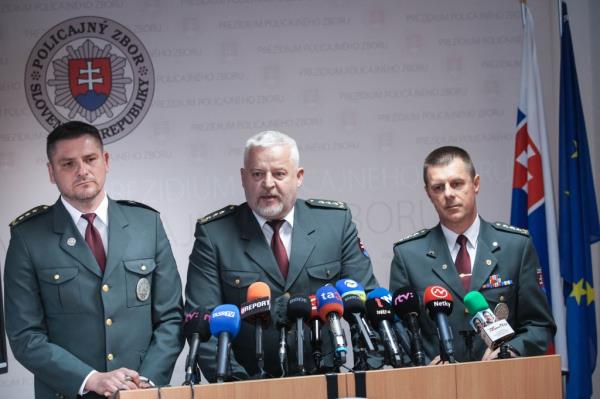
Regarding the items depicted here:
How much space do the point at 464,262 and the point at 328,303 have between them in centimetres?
109

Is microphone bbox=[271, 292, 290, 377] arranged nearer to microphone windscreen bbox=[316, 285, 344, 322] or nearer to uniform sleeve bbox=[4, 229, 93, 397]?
microphone windscreen bbox=[316, 285, 344, 322]

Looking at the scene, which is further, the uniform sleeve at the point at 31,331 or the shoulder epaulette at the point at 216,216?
the shoulder epaulette at the point at 216,216

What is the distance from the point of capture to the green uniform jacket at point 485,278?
3.63 meters

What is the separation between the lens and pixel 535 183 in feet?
18.1

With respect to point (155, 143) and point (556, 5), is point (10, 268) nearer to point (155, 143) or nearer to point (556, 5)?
point (155, 143)

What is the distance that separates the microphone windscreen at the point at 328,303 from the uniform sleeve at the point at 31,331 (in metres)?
0.99

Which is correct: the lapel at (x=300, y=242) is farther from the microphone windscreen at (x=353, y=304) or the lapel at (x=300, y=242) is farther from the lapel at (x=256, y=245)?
the microphone windscreen at (x=353, y=304)

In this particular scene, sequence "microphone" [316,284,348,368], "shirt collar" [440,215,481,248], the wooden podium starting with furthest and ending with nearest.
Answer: "shirt collar" [440,215,481,248] < "microphone" [316,284,348,368] < the wooden podium

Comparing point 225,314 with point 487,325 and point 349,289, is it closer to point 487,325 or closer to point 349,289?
point 349,289

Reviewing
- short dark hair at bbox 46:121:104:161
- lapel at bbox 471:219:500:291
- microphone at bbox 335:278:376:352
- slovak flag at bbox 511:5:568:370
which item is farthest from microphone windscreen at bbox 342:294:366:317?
slovak flag at bbox 511:5:568:370

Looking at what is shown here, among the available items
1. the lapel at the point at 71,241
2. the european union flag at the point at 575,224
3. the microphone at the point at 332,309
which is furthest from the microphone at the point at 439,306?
the european union flag at the point at 575,224

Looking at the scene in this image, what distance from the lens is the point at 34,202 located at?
226 inches

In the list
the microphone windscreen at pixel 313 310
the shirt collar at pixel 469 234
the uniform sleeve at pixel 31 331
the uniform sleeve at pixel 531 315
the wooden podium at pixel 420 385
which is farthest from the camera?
the shirt collar at pixel 469 234

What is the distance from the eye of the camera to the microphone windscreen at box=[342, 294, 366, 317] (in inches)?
119
